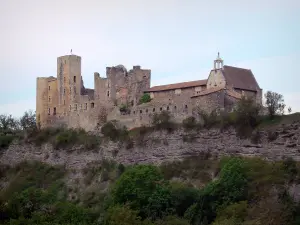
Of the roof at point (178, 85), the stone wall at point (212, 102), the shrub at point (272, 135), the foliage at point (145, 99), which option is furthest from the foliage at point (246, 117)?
the foliage at point (145, 99)

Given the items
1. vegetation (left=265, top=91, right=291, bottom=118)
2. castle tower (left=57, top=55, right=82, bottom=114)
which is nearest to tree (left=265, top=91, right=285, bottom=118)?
vegetation (left=265, top=91, right=291, bottom=118)

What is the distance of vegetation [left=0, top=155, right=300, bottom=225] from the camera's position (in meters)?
54.3

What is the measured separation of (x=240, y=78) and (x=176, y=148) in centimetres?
951

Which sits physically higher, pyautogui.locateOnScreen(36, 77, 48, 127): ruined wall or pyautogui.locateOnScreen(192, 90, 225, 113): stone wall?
pyautogui.locateOnScreen(36, 77, 48, 127): ruined wall

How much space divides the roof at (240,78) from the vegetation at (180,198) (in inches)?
352

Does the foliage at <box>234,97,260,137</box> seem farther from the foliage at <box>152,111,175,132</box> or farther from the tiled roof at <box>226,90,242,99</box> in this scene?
the foliage at <box>152,111,175,132</box>

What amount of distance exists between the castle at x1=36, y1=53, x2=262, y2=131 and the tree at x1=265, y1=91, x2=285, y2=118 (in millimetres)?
4384

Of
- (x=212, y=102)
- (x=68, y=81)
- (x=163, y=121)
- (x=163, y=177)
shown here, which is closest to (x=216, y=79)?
(x=212, y=102)

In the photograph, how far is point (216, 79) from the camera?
6981cm

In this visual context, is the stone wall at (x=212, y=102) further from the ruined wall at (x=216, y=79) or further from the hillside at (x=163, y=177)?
the hillside at (x=163, y=177)

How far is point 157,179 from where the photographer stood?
60.7 metres

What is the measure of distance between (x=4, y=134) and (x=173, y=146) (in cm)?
2335

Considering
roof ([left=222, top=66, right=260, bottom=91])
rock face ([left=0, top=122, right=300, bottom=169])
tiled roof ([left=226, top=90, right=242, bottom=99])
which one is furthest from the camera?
roof ([left=222, top=66, right=260, bottom=91])

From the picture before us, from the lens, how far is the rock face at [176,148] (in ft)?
196
